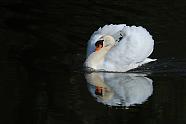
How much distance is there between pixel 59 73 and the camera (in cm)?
1283

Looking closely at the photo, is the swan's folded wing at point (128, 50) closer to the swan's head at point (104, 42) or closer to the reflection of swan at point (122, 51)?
the reflection of swan at point (122, 51)

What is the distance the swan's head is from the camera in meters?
13.2

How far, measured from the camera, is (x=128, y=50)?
→ 12.9 metres

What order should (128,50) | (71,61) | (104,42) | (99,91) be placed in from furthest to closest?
(71,61) → (104,42) → (128,50) → (99,91)

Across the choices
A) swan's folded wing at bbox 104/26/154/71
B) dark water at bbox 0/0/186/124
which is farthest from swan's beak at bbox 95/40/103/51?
dark water at bbox 0/0/186/124

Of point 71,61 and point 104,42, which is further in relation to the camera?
point 71,61

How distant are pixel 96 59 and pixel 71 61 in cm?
93

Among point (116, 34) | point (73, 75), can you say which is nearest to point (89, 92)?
point (73, 75)

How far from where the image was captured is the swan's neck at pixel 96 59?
13.0 m

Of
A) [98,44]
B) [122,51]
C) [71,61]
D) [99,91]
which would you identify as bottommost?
[99,91]

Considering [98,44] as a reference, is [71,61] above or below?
below

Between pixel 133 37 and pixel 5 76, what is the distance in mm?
2432

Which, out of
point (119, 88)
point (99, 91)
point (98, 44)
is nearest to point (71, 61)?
point (98, 44)

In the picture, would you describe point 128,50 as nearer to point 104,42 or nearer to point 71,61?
point 104,42
